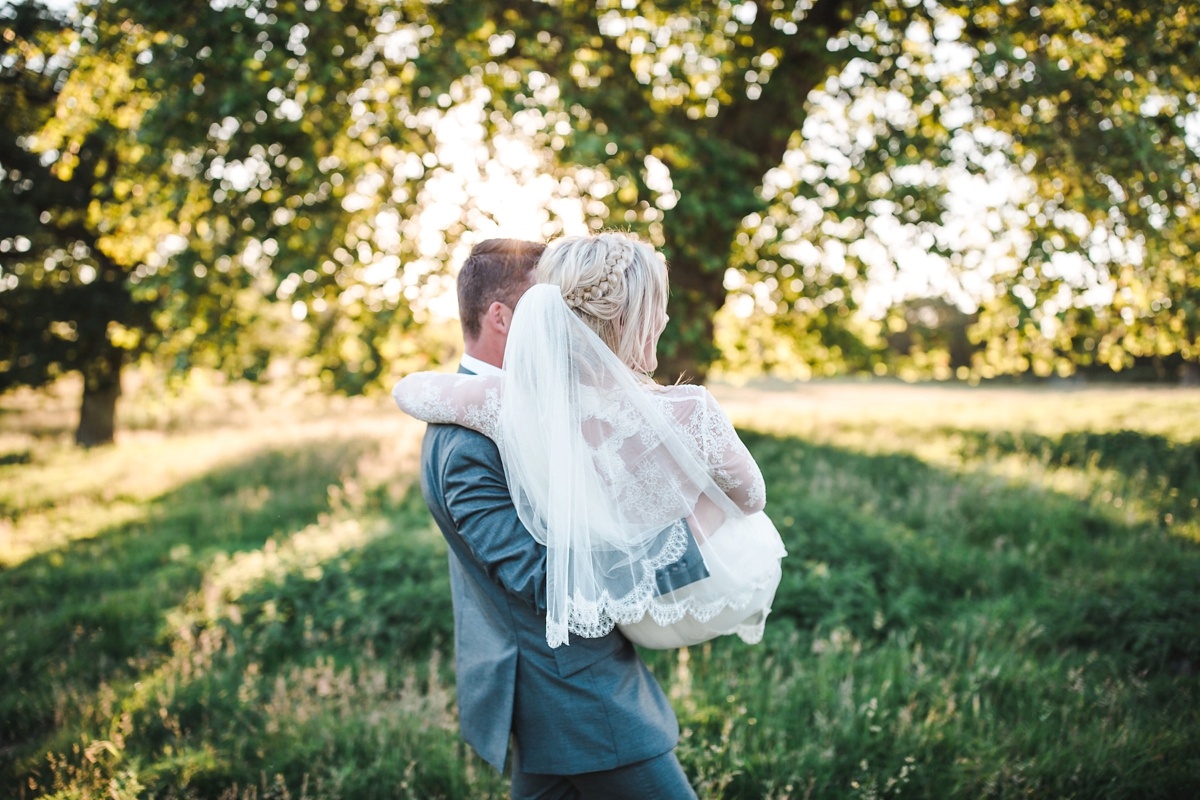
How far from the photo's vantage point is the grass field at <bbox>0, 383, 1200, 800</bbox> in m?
3.31

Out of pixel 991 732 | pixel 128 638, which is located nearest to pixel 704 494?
pixel 991 732

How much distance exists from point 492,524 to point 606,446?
0.39 m

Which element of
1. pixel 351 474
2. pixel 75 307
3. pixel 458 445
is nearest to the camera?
pixel 458 445

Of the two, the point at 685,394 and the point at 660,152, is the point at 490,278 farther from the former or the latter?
the point at 660,152

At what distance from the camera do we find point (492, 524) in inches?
70.0

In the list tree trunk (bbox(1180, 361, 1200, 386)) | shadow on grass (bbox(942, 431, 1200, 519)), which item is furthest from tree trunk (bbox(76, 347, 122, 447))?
tree trunk (bbox(1180, 361, 1200, 386))

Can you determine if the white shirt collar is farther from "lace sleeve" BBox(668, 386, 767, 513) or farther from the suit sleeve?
"lace sleeve" BBox(668, 386, 767, 513)

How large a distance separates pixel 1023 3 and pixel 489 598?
26.2 ft

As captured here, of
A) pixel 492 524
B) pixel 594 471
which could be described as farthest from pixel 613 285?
pixel 492 524

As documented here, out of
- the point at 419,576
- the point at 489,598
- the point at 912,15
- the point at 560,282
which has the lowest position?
the point at 419,576

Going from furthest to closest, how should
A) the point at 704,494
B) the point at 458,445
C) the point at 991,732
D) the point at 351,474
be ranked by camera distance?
the point at 351,474 → the point at 991,732 → the point at 704,494 → the point at 458,445

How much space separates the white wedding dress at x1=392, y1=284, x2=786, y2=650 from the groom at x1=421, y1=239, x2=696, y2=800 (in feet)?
0.29

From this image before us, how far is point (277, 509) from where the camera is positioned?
8.48m

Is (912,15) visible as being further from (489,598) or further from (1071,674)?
(489,598)
